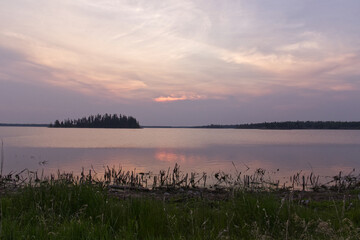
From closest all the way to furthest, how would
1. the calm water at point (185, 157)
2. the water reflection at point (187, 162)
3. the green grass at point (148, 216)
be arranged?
the green grass at point (148, 216) → the water reflection at point (187, 162) → the calm water at point (185, 157)

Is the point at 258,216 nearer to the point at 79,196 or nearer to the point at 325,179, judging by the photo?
the point at 79,196

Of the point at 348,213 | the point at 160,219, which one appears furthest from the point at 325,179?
the point at 160,219

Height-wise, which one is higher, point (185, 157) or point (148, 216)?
point (148, 216)

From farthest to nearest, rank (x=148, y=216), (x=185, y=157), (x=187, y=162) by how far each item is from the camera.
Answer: (x=185, y=157) → (x=187, y=162) → (x=148, y=216)

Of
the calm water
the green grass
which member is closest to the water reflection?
the calm water

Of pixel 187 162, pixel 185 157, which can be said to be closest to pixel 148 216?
pixel 187 162

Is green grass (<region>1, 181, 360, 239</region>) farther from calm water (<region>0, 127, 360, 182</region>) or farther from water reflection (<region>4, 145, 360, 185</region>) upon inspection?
calm water (<region>0, 127, 360, 182</region>)

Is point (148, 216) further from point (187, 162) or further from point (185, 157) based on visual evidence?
point (185, 157)

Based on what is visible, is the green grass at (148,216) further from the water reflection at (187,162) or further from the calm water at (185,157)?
the calm water at (185,157)

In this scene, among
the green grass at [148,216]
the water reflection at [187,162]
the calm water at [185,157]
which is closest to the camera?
the green grass at [148,216]

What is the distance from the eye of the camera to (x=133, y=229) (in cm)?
582

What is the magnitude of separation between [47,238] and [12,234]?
62 centimetres

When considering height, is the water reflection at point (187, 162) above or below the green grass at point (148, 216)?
below

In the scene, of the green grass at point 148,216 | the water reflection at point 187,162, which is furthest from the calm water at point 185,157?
the green grass at point 148,216
